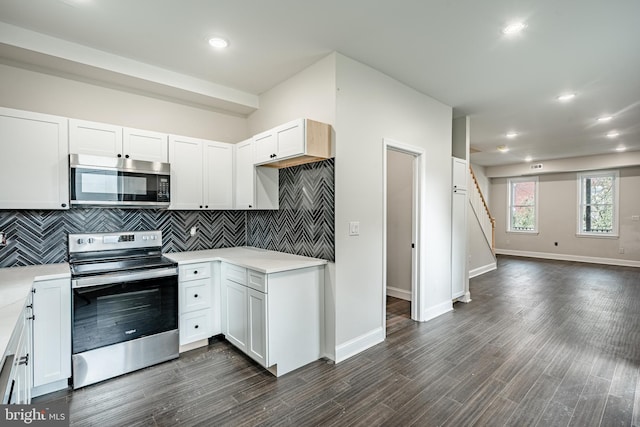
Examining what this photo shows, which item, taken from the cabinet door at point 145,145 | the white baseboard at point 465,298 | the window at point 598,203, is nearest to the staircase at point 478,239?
the white baseboard at point 465,298

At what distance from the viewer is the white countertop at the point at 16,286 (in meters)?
1.41

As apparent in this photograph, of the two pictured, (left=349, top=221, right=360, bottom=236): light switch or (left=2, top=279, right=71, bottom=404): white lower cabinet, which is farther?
(left=349, top=221, right=360, bottom=236): light switch

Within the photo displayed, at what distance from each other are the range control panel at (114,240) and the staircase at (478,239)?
228 inches

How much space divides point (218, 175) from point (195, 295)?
139cm

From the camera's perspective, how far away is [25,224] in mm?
2781

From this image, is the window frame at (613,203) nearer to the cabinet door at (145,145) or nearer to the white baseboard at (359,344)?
the white baseboard at (359,344)

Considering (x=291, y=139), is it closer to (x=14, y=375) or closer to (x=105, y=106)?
(x=105, y=106)

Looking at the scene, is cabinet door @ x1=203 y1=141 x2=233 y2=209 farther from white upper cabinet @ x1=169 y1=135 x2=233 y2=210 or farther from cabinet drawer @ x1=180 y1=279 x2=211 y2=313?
cabinet drawer @ x1=180 y1=279 x2=211 y2=313

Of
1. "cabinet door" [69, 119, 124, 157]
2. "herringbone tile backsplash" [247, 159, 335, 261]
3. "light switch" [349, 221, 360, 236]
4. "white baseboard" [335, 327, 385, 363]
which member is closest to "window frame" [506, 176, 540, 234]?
"white baseboard" [335, 327, 385, 363]

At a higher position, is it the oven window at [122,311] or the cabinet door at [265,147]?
the cabinet door at [265,147]

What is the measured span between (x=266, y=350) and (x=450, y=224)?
312 centimetres

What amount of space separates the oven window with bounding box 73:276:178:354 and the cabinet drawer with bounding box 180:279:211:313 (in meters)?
0.11

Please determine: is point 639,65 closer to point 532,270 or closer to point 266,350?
point 266,350

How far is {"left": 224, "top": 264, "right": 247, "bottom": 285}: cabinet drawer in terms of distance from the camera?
114 inches
